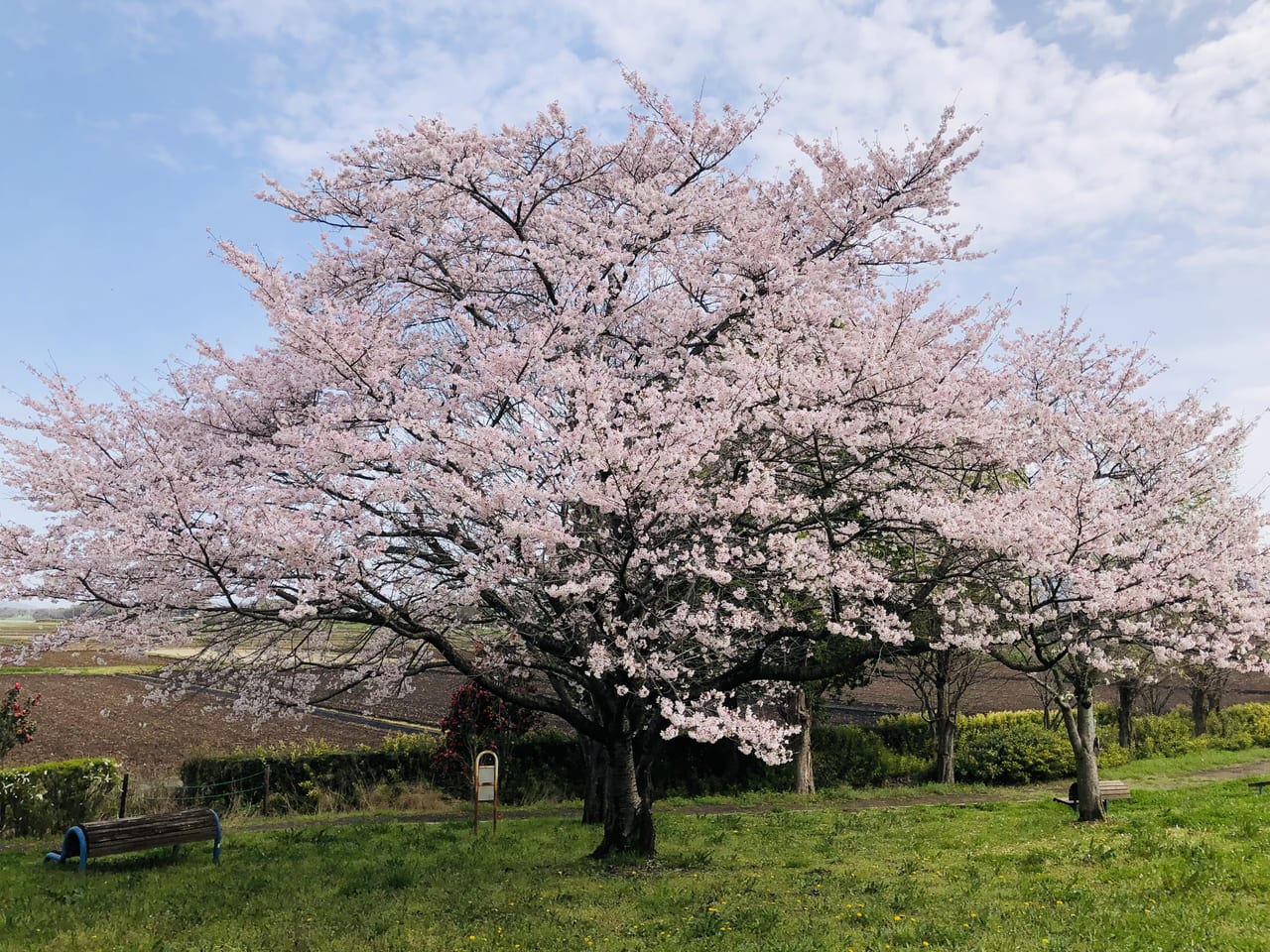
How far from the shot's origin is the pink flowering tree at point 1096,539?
8.73 metres

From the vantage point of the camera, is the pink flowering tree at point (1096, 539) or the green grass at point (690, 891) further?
the pink flowering tree at point (1096, 539)

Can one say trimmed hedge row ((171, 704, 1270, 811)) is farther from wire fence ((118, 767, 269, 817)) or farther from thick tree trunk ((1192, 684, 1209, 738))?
thick tree trunk ((1192, 684, 1209, 738))

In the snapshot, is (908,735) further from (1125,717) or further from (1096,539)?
(1096,539)

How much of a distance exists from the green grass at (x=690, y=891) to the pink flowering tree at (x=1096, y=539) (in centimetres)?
207

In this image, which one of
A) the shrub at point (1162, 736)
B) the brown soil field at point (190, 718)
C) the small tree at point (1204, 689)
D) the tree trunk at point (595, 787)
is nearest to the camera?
the tree trunk at point (595, 787)

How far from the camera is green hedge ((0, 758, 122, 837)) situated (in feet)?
44.1

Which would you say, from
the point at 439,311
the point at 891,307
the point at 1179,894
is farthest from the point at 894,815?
the point at 439,311

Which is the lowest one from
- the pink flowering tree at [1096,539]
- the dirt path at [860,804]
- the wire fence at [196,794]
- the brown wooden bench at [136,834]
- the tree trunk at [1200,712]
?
the dirt path at [860,804]

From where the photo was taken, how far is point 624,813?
34.2 feet

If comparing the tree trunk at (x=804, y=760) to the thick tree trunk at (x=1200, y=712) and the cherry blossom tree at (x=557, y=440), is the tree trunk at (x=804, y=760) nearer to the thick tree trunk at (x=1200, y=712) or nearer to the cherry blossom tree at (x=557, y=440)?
the cherry blossom tree at (x=557, y=440)

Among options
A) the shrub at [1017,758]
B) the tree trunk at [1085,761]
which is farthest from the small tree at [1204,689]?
the tree trunk at [1085,761]

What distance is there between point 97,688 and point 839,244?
126 ft

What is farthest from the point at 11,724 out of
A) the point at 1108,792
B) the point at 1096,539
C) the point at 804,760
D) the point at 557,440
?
the point at 1108,792

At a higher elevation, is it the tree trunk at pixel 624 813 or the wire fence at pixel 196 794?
the tree trunk at pixel 624 813
